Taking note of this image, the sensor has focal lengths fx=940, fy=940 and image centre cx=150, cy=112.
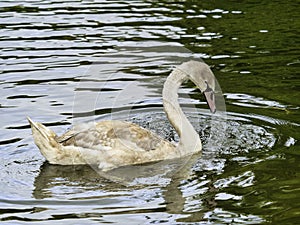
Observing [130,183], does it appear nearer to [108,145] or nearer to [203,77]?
[108,145]

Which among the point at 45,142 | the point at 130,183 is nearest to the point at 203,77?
the point at 130,183

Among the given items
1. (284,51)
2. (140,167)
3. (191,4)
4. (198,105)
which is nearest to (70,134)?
(140,167)

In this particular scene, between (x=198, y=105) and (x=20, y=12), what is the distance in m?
6.26

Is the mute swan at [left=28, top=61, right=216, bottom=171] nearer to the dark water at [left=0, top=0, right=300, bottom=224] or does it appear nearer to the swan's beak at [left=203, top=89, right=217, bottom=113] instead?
the dark water at [left=0, top=0, right=300, bottom=224]

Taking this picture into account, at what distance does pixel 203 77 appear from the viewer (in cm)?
1028

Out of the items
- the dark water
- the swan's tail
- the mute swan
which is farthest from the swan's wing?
the dark water

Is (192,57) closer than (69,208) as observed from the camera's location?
No

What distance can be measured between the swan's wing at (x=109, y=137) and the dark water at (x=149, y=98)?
29 cm

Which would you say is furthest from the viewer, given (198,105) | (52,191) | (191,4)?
(191,4)

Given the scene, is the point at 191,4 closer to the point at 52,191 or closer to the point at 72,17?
the point at 72,17

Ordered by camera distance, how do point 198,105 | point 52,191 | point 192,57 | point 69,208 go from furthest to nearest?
point 192,57 → point 198,105 → point 52,191 → point 69,208

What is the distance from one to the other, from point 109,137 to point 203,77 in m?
1.27

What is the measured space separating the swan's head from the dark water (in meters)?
0.52

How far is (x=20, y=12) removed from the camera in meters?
17.0
